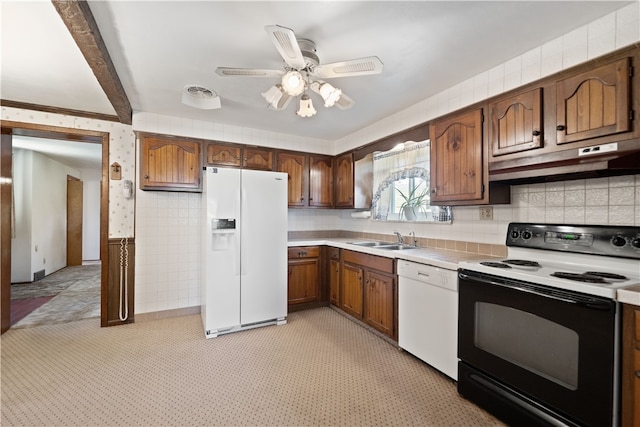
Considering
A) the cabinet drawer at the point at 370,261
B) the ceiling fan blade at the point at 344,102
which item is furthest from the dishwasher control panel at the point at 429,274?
the ceiling fan blade at the point at 344,102

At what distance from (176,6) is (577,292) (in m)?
2.54

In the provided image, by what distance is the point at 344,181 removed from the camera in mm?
4172

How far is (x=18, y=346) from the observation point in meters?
2.75

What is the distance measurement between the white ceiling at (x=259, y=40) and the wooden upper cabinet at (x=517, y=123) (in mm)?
327

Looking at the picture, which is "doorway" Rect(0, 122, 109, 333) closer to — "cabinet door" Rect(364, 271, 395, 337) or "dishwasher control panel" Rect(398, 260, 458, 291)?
"cabinet door" Rect(364, 271, 395, 337)

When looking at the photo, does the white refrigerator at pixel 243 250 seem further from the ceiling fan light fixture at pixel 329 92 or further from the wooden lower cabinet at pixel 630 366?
the wooden lower cabinet at pixel 630 366

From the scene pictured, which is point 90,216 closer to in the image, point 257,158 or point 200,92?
point 257,158

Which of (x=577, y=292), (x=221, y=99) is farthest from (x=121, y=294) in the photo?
(x=577, y=292)

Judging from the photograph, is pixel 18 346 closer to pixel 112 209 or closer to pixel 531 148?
pixel 112 209

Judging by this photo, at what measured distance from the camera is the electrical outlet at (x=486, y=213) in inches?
98.5

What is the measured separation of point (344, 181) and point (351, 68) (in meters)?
2.46

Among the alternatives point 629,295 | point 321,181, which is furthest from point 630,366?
point 321,181

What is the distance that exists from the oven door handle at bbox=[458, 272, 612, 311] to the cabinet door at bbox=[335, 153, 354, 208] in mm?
2372

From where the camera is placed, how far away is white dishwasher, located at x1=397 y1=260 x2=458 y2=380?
2.14 m
